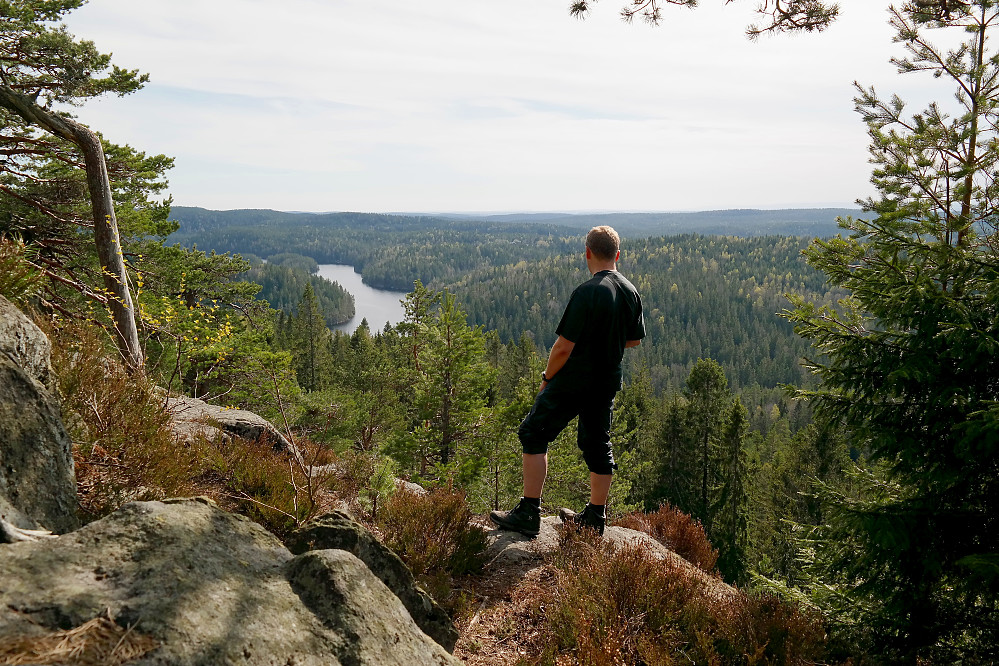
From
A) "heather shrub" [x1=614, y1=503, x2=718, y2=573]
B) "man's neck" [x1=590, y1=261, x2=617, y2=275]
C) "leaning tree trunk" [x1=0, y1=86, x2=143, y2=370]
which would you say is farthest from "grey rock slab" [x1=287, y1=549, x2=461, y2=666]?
"leaning tree trunk" [x1=0, y1=86, x2=143, y2=370]

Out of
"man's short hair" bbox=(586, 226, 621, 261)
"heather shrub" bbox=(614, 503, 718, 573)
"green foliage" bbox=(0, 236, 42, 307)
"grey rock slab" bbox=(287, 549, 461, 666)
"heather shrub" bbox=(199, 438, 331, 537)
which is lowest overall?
"heather shrub" bbox=(614, 503, 718, 573)

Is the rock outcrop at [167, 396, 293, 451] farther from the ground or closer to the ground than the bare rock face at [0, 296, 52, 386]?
closer to the ground

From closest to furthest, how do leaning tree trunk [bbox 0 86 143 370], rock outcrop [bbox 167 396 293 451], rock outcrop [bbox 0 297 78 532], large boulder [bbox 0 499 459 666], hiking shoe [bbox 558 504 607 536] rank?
large boulder [bbox 0 499 459 666] → rock outcrop [bbox 0 297 78 532] → hiking shoe [bbox 558 504 607 536] → leaning tree trunk [bbox 0 86 143 370] → rock outcrop [bbox 167 396 293 451]

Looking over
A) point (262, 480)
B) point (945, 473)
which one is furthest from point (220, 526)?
point (945, 473)

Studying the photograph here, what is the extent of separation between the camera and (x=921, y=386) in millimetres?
4391

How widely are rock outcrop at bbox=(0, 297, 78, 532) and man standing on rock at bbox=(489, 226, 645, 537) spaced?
3005 mm

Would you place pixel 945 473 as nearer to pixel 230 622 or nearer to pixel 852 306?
pixel 852 306

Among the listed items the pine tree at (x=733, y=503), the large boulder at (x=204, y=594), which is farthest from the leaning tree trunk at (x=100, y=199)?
the pine tree at (x=733, y=503)

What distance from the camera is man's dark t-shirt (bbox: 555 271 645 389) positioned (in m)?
4.08

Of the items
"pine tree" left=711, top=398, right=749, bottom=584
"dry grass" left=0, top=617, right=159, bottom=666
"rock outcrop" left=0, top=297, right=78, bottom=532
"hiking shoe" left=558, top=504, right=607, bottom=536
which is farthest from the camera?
"pine tree" left=711, top=398, right=749, bottom=584

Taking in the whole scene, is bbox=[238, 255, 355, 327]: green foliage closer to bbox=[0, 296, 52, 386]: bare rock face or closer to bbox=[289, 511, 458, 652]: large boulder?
bbox=[0, 296, 52, 386]: bare rock face

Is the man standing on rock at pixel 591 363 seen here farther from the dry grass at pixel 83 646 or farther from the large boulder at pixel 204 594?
the dry grass at pixel 83 646

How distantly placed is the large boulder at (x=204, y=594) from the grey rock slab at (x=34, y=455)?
2.00 ft

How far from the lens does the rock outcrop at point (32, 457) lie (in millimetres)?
2383
